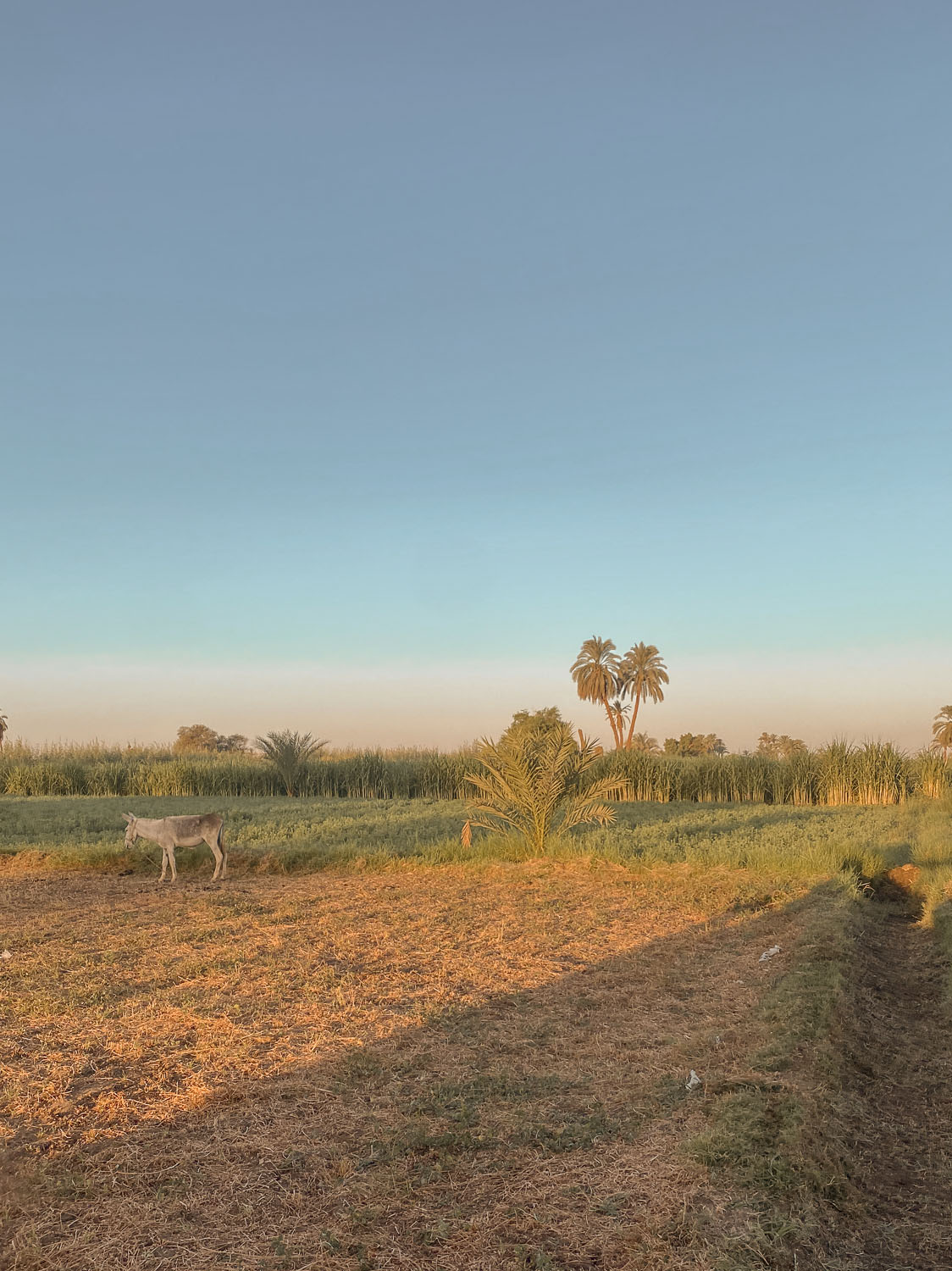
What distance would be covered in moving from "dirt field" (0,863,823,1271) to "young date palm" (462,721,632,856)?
4.28 meters

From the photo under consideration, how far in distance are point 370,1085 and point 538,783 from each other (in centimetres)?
947

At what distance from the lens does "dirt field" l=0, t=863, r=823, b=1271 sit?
368cm

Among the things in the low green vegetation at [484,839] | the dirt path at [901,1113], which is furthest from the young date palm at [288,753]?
the dirt path at [901,1113]

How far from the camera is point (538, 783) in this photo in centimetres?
1456

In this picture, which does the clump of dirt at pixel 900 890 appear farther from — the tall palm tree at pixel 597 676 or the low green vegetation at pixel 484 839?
the tall palm tree at pixel 597 676

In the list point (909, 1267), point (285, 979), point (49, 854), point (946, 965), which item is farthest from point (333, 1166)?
point (49, 854)

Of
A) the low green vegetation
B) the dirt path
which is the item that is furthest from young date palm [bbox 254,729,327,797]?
the dirt path

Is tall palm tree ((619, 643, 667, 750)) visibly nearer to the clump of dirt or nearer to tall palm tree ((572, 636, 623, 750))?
tall palm tree ((572, 636, 623, 750))

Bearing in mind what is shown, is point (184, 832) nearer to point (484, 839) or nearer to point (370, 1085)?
point (484, 839)

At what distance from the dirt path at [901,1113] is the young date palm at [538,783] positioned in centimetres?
610

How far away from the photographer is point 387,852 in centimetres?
1445

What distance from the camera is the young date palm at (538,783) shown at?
14422 millimetres

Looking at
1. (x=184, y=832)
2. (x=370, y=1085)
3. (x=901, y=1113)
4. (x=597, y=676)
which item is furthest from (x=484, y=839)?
(x=597, y=676)

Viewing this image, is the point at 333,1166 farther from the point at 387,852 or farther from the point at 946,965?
the point at 387,852
